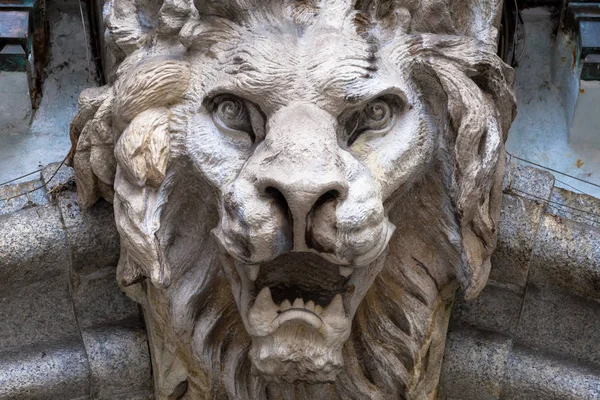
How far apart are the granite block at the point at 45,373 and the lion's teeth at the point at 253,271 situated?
0.56 metres

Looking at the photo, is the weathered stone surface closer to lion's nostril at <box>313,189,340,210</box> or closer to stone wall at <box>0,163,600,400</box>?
stone wall at <box>0,163,600,400</box>

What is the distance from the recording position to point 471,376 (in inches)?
96.2

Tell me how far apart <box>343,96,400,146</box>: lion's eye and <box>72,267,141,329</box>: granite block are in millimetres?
664

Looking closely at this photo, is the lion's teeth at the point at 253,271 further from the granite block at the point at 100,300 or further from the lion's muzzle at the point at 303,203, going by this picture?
the granite block at the point at 100,300

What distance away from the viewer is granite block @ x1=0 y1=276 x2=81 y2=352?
8.11ft

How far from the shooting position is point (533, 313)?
8.18 feet

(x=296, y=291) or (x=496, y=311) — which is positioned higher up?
(x=296, y=291)

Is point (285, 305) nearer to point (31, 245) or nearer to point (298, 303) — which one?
point (298, 303)

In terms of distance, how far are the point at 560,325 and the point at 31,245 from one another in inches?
41.4

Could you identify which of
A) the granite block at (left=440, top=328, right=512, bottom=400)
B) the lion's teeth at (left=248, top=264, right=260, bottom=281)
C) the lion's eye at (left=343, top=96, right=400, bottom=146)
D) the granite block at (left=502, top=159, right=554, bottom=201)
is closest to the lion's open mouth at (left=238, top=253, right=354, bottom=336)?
the lion's teeth at (left=248, top=264, right=260, bottom=281)

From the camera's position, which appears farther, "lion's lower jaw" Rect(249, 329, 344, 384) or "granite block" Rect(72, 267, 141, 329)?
"granite block" Rect(72, 267, 141, 329)

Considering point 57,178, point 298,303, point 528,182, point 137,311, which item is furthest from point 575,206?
point 57,178

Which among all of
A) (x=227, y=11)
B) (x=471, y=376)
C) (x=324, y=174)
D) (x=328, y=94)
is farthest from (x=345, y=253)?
(x=471, y=376)

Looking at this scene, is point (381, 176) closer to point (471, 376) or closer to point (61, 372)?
point (471, 376)
